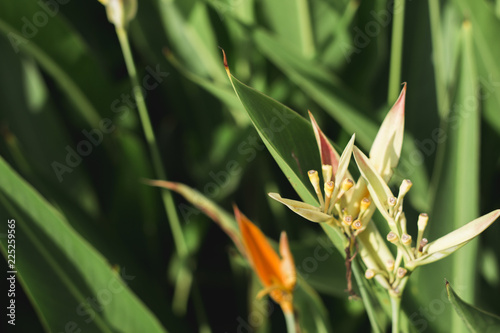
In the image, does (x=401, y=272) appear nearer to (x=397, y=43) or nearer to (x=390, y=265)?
(x=390, y=265)

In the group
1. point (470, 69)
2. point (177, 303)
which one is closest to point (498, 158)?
point (470, 69)

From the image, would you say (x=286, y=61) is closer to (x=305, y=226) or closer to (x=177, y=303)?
(x=305, y=226)

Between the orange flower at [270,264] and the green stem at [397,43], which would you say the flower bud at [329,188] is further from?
the green stem at [397,43]

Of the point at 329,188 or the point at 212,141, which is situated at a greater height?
the point at 212,141

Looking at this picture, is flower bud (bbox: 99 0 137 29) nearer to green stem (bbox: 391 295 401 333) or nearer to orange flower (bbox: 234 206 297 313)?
orange flower (bbox: 234 206 297 313)

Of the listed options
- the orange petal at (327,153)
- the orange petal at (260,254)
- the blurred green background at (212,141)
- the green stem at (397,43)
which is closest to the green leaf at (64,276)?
the blurred green background at (212,141)

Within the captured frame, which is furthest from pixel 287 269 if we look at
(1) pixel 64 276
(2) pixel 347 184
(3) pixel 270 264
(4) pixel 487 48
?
(4) pixel 487 48
